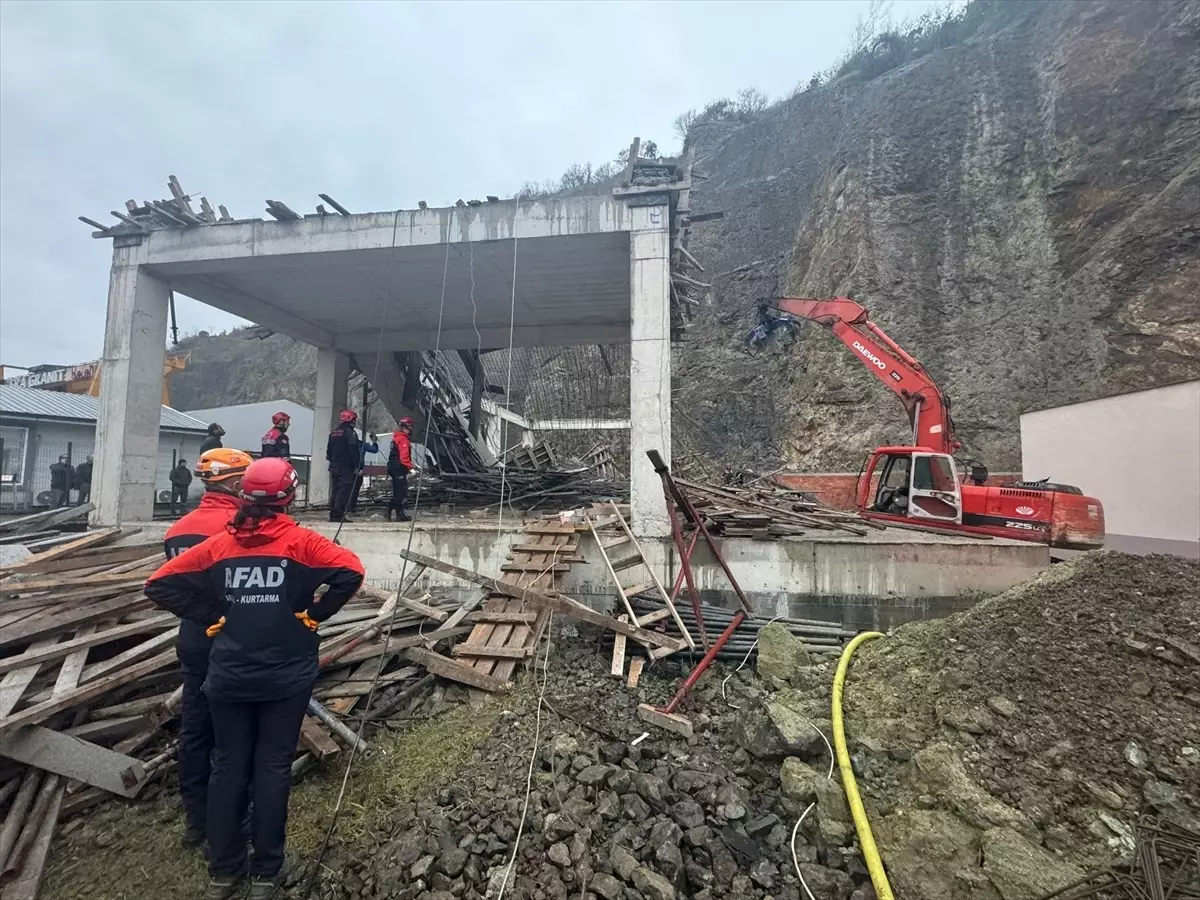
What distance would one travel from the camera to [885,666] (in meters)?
4.66

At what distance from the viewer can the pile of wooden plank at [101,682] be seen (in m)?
3.25

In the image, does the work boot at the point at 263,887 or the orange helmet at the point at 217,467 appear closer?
the work boot at the point at 263,887

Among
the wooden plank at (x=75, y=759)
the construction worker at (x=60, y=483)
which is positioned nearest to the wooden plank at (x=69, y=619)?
the wooden plank at (x=75, y=759)

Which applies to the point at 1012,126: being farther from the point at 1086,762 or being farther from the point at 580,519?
the point at 1086,762

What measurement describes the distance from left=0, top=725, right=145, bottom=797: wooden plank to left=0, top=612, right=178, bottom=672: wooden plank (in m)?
0.67

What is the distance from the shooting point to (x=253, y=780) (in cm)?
275

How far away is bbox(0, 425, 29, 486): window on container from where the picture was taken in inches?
551

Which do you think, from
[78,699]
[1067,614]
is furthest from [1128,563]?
[78,699]

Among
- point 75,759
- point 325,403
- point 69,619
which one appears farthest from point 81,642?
point 325,403

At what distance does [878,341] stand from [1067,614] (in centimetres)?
608

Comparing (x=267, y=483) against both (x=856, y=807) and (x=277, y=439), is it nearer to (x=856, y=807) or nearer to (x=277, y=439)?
(x=856, y=807)

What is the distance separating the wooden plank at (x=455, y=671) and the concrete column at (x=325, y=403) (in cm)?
873

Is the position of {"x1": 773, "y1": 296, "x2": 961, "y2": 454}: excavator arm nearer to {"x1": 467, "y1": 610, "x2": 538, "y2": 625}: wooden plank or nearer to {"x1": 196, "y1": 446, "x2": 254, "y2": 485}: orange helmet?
{"x1": 467, "y1": 610, "x2": 538, "y2": 625}: wooden plank

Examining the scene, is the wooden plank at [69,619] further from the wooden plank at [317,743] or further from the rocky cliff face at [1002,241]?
the rocky cliff face at [1002,241]
